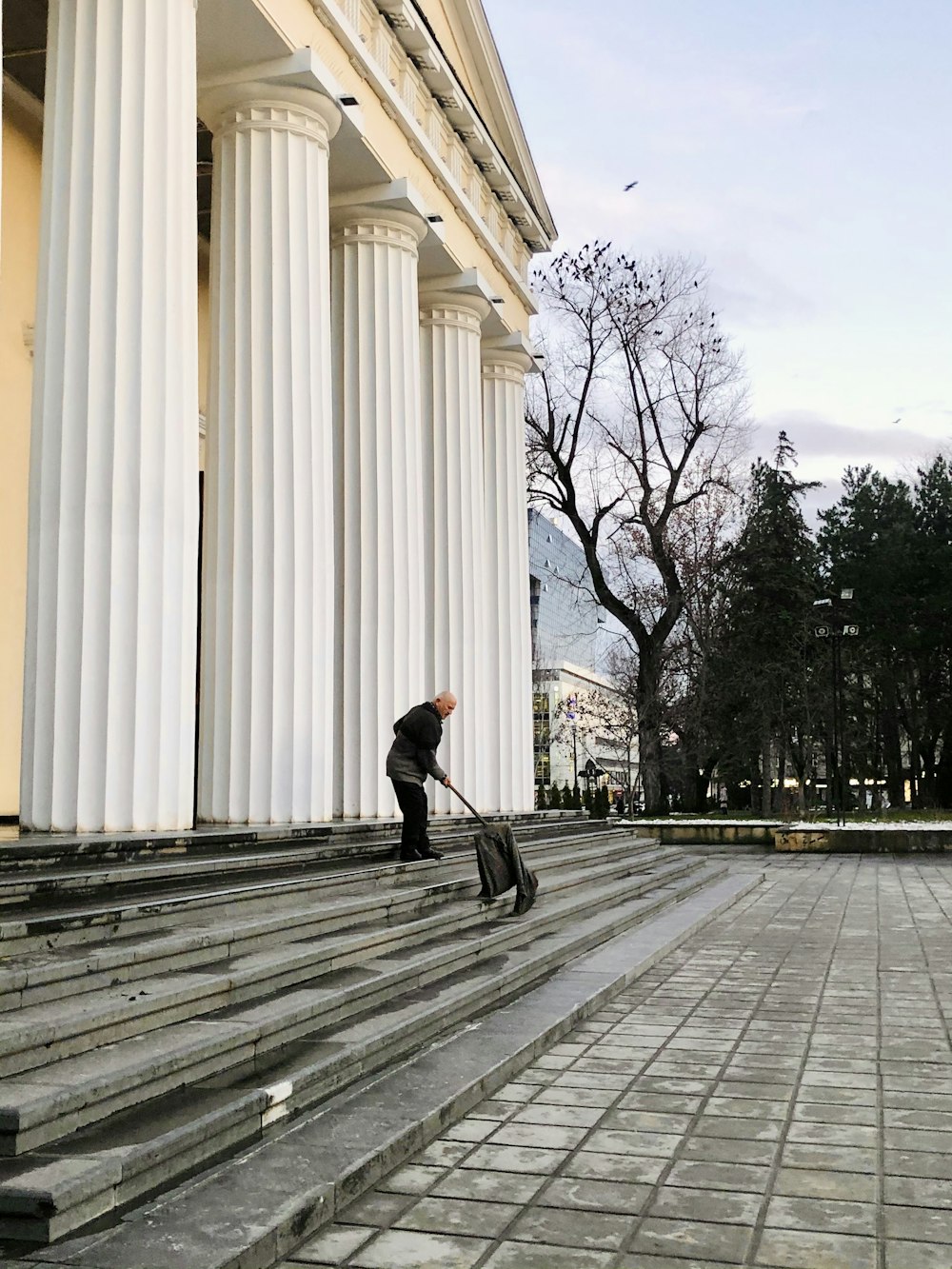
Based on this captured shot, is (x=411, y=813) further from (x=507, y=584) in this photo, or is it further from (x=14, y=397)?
(x=507, y=584)

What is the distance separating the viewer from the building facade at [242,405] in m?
9.02

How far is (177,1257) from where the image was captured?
348 cm

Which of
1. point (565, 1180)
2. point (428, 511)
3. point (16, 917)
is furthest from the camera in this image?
point (428, 511)

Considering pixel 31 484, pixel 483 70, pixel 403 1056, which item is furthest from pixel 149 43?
pixel 483 70

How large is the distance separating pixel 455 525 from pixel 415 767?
755cm

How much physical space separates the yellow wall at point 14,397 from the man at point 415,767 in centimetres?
547

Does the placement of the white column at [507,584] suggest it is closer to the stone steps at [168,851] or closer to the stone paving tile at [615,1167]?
the stone steps at [168,851]

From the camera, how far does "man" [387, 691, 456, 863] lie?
34.3 feet

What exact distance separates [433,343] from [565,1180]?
1474 cm

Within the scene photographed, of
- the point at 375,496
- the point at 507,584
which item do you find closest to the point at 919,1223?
the point at 375,496

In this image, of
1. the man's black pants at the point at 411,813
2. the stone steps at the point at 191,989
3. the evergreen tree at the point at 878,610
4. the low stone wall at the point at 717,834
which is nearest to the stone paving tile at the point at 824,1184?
the stone steps at the point at 191,989

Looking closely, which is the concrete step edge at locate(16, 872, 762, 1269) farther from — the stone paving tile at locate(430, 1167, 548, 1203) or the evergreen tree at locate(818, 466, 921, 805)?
the evergreen tree at locate(818, 466, 921, 805)

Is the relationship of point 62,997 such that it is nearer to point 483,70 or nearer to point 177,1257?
point 177,1257

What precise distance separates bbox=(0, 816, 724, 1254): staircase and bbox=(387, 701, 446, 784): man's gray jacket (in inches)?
29.7
